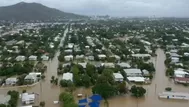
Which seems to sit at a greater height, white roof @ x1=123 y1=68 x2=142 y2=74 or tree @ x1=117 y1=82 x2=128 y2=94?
white roof @ x1=123 y1=68 x2=142 y2=74

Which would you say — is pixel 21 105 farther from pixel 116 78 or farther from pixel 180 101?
pixel 180 101

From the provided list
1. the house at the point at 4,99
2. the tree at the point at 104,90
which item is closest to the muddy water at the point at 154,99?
the tree at the point at 104,90

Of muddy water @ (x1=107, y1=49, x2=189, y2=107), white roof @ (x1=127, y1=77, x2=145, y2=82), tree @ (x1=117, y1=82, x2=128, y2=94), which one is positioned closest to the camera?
muddy water @ (x1=107, y1=49, x2=189, y2=107)

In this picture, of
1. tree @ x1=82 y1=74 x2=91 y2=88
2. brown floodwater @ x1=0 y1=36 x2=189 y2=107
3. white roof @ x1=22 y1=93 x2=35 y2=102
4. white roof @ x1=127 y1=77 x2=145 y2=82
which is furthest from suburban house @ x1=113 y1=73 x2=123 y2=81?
white roof @ x1=22 y1=93 x2=35 y2=102

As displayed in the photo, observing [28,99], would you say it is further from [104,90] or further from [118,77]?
[118,77]

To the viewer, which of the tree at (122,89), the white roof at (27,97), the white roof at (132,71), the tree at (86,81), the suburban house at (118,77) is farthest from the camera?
the white roof at (132,71)

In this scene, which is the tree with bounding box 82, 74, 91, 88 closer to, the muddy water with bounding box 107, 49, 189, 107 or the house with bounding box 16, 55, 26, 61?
the muddy water with bounding box 107, 49, 189, 107

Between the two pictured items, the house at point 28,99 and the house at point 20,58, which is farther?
the house at point 20,58

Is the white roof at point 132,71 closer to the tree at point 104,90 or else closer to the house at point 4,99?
the tree at point 104,90
